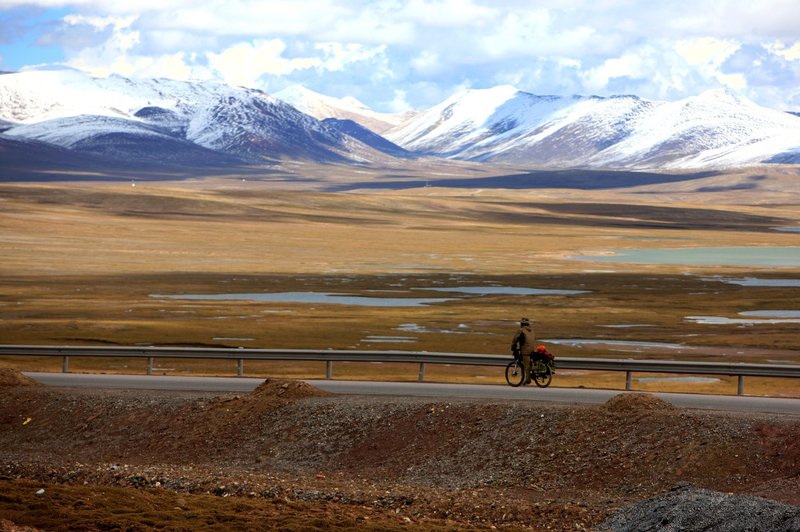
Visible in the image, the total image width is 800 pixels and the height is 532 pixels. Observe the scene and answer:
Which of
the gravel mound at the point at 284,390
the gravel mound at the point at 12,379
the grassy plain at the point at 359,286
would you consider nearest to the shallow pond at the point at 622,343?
the grassy plain at the point at 359,286

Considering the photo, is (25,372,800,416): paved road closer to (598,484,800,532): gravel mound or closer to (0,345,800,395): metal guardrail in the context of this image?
(0,345,800,395): metal guardrail

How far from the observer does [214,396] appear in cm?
2498

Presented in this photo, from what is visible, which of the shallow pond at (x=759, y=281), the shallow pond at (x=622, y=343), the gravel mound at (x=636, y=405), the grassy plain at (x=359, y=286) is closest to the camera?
the gravel mound at (x=636, y=405)

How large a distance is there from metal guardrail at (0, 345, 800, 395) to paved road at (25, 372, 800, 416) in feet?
2.43

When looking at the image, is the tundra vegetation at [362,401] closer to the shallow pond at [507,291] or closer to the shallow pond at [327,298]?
the shallow pond at [507,291]

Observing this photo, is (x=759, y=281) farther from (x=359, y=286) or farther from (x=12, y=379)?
(x=12, y=379)

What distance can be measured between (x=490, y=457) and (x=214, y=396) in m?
7.04

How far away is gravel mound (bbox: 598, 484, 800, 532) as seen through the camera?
14.0 metres

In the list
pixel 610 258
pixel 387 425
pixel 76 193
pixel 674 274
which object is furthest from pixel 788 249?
pixel 387 425

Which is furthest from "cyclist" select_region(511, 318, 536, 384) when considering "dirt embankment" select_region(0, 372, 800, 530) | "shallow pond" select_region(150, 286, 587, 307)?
"shallow pond" select_region(150, 286, 587, 307)

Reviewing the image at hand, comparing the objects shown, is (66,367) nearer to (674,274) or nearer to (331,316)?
(331,316)

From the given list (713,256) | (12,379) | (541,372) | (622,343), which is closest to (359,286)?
(622,343)

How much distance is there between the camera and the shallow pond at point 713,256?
4220 inches

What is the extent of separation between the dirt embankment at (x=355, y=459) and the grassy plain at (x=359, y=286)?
13.6 meters
